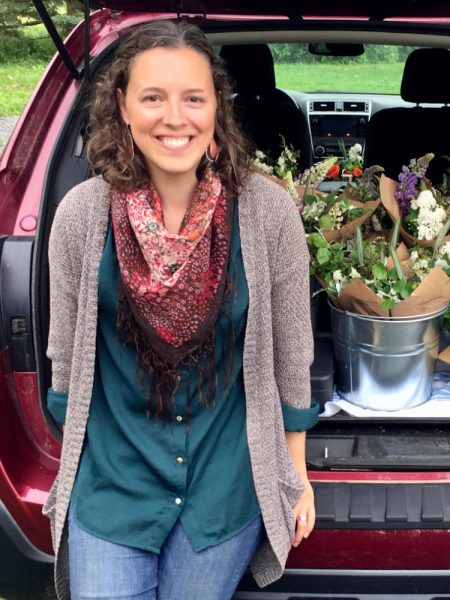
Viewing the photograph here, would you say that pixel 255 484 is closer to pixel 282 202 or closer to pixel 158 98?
pixel 282 202

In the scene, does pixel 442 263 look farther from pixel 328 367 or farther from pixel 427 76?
pixel 427 76

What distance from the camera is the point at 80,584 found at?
1.54 meters

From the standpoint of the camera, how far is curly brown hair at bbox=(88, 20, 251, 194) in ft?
5.03

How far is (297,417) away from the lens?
1.66m

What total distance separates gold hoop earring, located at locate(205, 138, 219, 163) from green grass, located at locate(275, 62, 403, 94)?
11.8ft

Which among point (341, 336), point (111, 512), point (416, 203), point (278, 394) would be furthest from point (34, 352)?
point (416, 203)

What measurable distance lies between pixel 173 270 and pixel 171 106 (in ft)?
1.00

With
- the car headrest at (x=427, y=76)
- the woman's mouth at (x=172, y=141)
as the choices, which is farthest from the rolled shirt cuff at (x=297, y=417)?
the car headrest at (x=427, y=76)

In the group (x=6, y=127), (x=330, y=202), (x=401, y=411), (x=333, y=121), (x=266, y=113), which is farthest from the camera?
(x=6, y=127)

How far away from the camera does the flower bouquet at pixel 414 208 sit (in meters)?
2.11

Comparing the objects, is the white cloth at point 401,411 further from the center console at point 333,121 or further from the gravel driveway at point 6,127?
the gravel driveway at point 6,127

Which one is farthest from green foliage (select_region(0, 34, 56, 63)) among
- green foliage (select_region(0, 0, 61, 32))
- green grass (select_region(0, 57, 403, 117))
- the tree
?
green foliage (select_region(0, 0, 61, 32))

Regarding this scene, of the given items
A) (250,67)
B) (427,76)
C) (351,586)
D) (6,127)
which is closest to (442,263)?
(351,586)

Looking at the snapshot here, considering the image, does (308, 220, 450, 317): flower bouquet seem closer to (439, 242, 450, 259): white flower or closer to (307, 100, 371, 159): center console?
(439, 242, 450, 259): white flower
